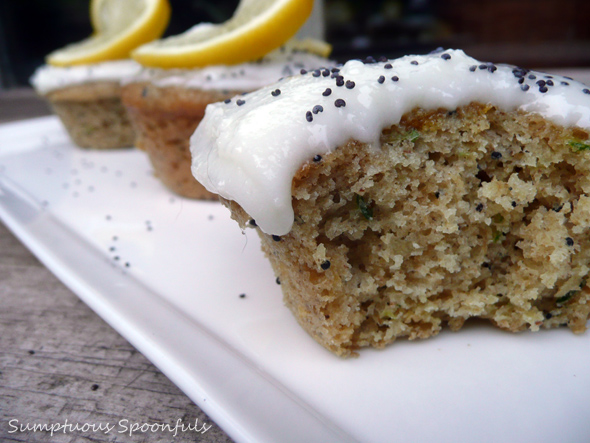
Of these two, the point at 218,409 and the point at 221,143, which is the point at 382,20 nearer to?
the point at 221,143

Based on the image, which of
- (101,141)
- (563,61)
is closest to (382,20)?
(563,61)

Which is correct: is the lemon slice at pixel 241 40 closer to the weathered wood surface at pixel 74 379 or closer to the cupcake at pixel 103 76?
the cupcake at pixel 103 76

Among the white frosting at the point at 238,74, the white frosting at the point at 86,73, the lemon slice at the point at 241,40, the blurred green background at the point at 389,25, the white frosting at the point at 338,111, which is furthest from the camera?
the blurred green background at the point at 389,25

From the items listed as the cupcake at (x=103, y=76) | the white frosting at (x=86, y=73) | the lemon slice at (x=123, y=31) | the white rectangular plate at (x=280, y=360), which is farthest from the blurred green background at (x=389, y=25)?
the white rectangular plate at (x=280, y=360)

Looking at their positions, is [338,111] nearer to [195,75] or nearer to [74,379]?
[74,379]

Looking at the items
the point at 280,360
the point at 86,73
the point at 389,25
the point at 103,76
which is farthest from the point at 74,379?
the point at 389,25

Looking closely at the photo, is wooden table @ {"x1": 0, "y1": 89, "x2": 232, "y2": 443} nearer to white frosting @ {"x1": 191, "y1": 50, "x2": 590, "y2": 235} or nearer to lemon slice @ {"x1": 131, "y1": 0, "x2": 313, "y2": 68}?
white frosting @ {"x1": 191, "y1": 50, "x2": 590, "y2": 235}
